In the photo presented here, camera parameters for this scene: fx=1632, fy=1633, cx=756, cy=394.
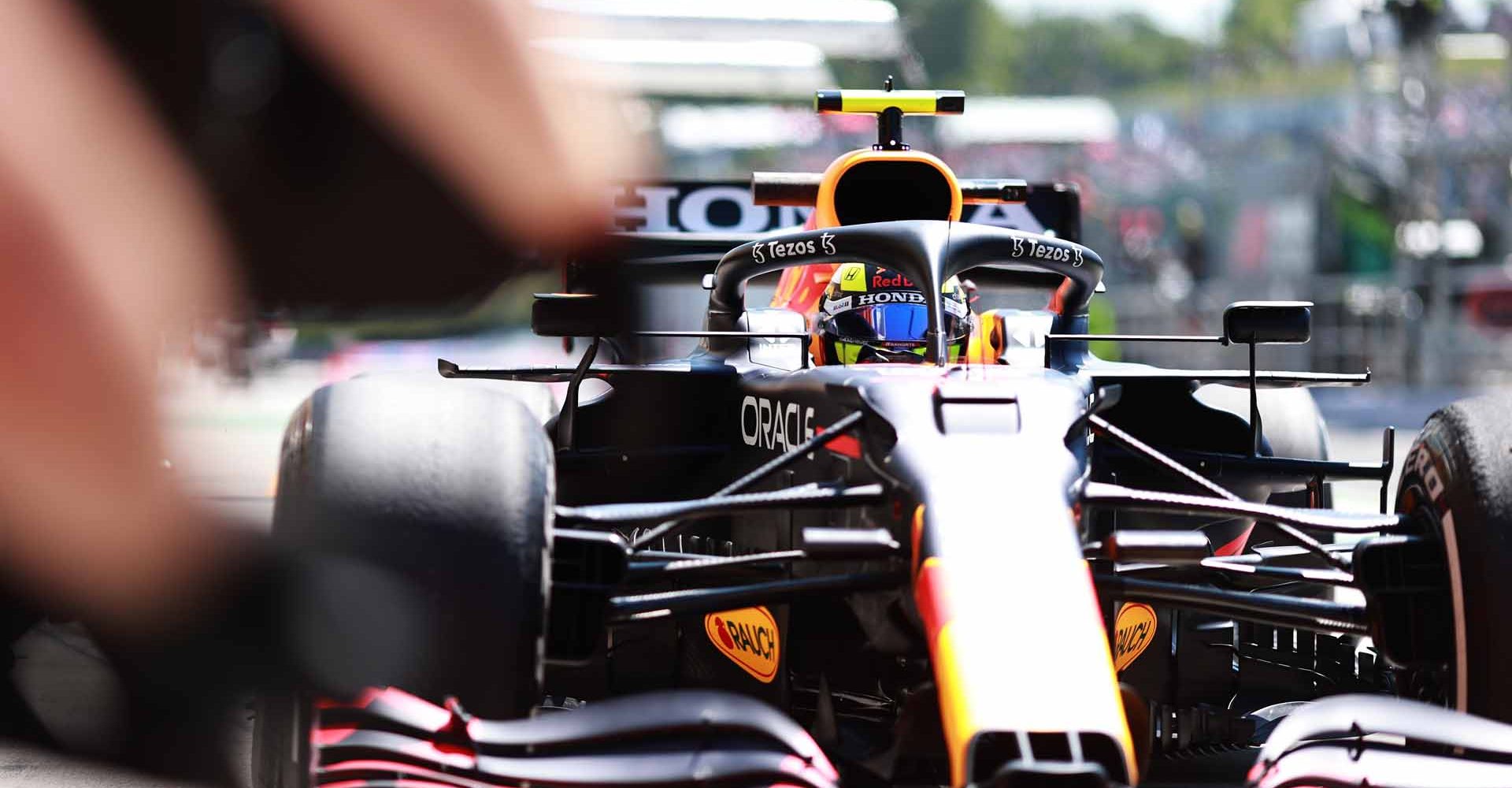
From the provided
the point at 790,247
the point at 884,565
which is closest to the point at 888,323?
the point at 790,247

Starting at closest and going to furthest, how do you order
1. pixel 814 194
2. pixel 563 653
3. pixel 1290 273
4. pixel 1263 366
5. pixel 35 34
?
pixel 35 34 < pixel 563 653 < pixel 814 194 < pixel 1263 366 < pixel 1290 273

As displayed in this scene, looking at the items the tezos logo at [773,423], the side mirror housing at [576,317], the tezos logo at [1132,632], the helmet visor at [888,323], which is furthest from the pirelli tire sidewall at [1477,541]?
the side mirror housing at [576,317]

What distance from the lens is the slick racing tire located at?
8.11ft

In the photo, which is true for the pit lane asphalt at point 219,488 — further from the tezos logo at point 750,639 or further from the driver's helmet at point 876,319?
the driver's helmet at point 876,319

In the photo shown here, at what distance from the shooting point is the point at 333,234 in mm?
1651

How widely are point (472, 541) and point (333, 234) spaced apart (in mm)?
938

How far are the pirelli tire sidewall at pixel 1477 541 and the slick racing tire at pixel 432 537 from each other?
163 centimetres

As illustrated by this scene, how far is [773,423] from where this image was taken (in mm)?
3781

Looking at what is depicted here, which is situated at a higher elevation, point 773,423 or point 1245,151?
point 1245,151

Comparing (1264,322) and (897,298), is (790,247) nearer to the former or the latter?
(897,298)

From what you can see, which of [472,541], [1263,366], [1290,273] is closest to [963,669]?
[472,541]

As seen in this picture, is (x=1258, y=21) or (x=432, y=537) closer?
(x=432, y=537)

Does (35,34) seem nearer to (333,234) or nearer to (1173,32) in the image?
(333,234)

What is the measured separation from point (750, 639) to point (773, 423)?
511 millimetres
